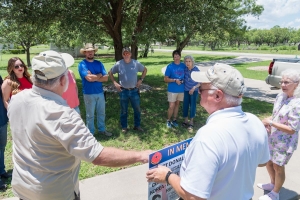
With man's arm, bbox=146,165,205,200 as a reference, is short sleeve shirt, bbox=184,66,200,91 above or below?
above

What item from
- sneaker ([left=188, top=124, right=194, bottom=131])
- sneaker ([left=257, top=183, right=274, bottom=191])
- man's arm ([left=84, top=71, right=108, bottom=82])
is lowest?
sneaker ([left=257, top=183, right=274, bottom=191])

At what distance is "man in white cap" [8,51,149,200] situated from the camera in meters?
1.63

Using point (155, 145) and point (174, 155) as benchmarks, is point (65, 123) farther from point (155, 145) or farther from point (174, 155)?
point (155, 145)

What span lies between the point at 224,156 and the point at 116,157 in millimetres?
744

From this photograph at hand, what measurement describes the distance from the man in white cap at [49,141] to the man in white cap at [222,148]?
0.55 m

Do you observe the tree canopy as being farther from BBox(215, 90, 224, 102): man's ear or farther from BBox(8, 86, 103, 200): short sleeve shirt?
BBox(8, 86, 103, 200): short sleeve shirt

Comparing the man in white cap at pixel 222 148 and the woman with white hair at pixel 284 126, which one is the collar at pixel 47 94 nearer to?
the man in white cap at pixel 222 148

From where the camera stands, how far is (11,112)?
73.5 inches

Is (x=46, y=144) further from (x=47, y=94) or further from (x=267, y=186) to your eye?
(x=267, y=186)

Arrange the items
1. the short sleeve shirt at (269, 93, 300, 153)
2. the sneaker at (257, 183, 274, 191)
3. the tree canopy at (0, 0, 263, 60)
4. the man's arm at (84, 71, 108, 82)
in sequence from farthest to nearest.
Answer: the tree canopy at (0, 0, 263, 60)
the man's arm at (84, 71, 108, 82)
the sneaker at (257, 183, 274, 191)
the short sleeve shirt at (269, 93, 300, 153)

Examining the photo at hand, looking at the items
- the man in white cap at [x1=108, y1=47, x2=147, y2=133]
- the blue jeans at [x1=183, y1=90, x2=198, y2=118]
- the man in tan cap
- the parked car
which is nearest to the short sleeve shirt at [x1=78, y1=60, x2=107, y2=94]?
the man in tan cap

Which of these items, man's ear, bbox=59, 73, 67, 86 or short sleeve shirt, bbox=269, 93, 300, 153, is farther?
short sleeve shirt, bbox=269, 93, 300, 153

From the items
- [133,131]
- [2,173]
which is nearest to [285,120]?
[133,131]

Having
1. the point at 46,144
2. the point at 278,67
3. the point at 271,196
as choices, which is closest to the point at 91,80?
the point at 46,144
